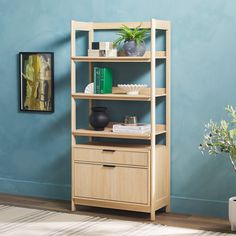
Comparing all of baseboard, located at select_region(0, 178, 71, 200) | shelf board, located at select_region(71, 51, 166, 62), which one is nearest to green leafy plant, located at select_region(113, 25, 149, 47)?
shelf board, located at select_region(71, 51, 166, 62)

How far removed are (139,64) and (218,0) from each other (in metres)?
0.84

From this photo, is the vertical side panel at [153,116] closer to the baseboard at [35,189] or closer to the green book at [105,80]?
the green book at [105,80]

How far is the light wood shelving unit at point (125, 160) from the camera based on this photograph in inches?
199

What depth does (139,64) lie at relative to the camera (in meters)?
5.37

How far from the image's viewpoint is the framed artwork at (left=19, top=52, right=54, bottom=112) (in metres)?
5.79

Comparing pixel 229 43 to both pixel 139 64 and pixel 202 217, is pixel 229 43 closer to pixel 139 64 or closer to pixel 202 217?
pixel 139 64

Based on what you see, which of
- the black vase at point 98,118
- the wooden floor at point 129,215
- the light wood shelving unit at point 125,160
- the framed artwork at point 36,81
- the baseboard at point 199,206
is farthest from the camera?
the framed artwork at point 36,81

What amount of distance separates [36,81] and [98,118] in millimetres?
893

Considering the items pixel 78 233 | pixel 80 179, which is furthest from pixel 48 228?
pixel 80 179

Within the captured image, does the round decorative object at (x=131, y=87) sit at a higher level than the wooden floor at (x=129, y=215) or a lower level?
higher

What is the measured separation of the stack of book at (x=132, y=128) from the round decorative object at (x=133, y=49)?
1.85ft

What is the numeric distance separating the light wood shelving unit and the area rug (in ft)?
0.67

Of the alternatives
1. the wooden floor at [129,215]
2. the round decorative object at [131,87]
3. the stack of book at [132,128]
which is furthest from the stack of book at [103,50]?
the wooden floor at [129,215]

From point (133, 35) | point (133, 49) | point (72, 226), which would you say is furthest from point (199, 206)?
point (133, 35)
